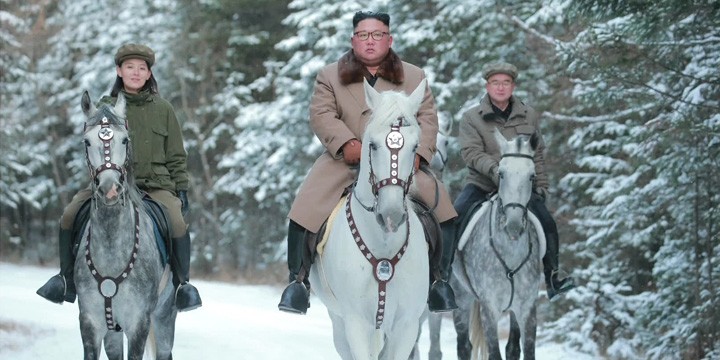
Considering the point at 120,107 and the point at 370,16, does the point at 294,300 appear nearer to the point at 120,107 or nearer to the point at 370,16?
the point at 120,107

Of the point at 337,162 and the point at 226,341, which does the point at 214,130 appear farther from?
the point at 337,162

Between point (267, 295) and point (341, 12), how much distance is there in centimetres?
714

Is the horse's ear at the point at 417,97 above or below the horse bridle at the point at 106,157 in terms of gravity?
above

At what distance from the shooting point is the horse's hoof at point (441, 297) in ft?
24.9

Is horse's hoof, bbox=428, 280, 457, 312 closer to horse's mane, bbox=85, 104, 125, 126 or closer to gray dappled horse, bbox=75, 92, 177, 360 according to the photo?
gray dappled horse, bbox=75, 92, 177, 360

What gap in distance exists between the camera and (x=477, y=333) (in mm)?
10055

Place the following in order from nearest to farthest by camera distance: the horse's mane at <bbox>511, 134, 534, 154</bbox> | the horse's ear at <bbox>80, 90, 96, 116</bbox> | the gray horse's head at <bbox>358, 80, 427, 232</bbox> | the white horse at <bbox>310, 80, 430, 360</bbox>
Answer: the gray horse's head at <bbox>358, 80, 427, 232</bbox> → the white horse at <bbox>310, 80, 430, 360</bbox> → the horse's ear at <bbox>80, 90, 96, 116</bbox> → the horse's mane at <bbox>511, 134, 534, 154</bbox>

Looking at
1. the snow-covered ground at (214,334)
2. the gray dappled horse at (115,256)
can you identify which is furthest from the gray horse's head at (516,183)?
the snow-covered ground at (214,334)

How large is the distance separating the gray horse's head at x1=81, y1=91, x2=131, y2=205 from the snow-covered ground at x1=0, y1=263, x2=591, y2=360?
20.9 feet

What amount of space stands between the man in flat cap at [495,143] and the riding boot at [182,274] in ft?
9.72

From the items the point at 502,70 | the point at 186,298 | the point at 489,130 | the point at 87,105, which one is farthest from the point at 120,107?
the point at 502,70

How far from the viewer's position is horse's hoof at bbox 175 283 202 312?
26.1 feet

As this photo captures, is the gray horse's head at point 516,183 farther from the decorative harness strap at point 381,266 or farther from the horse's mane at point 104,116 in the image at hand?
the horse's mane at point 104,116

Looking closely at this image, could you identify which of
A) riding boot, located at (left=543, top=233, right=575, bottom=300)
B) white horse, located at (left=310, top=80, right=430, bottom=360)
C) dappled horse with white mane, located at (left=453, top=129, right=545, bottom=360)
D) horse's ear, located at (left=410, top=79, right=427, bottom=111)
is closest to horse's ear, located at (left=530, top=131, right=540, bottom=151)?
dappled horse with white mane, located at (left=453, top=129, right=545, bottom=360)
